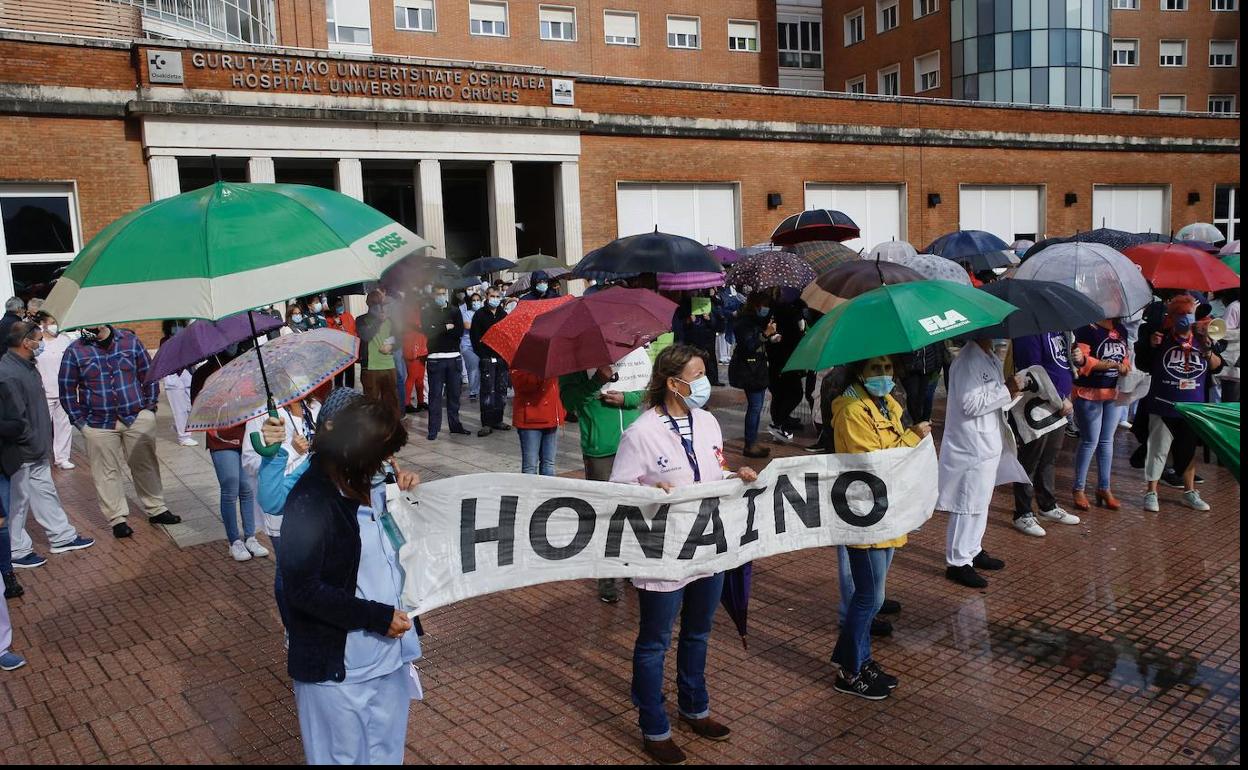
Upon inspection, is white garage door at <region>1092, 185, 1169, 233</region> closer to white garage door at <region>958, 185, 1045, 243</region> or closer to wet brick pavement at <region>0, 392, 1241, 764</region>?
white garage door at <region>958, 185, 1045, 243</region>

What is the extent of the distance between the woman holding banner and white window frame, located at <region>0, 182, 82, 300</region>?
16.8 metres

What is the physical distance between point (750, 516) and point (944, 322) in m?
1.49

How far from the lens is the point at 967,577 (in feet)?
21.6

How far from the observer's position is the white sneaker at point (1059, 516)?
7.94 metres

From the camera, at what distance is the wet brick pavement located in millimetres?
4605

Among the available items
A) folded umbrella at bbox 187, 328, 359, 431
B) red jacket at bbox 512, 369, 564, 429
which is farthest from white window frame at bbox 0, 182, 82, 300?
folded umbrella at bbox 187, 328, 359, 431

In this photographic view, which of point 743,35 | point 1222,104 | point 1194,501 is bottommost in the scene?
point 1194,501

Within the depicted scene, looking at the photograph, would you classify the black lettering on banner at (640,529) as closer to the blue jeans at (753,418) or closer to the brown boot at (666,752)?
the brown boot at (666,752)

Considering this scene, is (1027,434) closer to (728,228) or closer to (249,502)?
(249,502)

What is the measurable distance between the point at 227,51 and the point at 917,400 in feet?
50.7

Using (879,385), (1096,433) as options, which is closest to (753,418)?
(1096,433)

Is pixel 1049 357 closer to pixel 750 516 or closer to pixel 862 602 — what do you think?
pixel 862 602

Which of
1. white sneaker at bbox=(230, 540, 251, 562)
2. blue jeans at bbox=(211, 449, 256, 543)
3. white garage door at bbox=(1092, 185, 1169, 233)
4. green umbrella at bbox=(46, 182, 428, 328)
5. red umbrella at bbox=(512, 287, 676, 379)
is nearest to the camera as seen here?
green umbrella at bbox=(46, 182, 428, 328)

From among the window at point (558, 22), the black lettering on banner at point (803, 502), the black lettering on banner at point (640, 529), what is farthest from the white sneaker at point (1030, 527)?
the window at point (558, 22)
